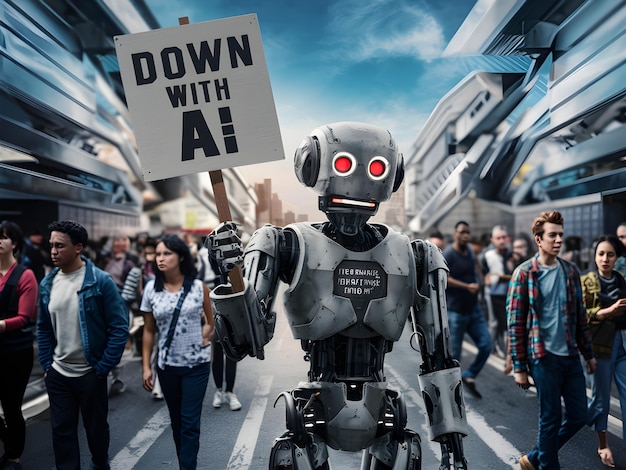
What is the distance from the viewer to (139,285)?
643 centimetres

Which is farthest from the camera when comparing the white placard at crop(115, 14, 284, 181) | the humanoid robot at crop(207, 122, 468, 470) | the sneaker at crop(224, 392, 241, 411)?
the sneaker at crop(224, 392, 241, 411)

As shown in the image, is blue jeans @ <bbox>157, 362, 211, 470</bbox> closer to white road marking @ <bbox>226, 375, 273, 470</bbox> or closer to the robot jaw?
white road marking @ <bbox>226, 375, 273, 470</bbox>

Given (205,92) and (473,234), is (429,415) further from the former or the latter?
(473,234)

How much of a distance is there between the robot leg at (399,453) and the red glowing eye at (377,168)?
1.19 metres

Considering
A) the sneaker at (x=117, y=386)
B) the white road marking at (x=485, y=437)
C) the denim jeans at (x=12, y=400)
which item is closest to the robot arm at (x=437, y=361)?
the white road marking at (x=485, y=437)

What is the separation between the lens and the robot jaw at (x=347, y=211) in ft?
8.31

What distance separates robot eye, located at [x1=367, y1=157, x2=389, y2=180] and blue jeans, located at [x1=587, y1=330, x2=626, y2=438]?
264 centimetres

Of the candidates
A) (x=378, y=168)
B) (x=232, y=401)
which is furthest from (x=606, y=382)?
(x=232, y=401)

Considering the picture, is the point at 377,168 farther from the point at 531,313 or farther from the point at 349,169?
the point at 531,313

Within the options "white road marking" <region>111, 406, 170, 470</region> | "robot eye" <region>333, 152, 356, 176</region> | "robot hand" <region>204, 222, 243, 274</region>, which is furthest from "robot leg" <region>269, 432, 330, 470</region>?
"white road marking" <region>111, 406, 170, 470</region>

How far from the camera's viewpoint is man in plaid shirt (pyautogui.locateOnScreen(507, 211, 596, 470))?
3582 mm

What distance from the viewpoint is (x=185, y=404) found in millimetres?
3391

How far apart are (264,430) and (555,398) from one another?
7.57 feet

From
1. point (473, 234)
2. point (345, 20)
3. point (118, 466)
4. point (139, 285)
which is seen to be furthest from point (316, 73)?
point (473, 234)
